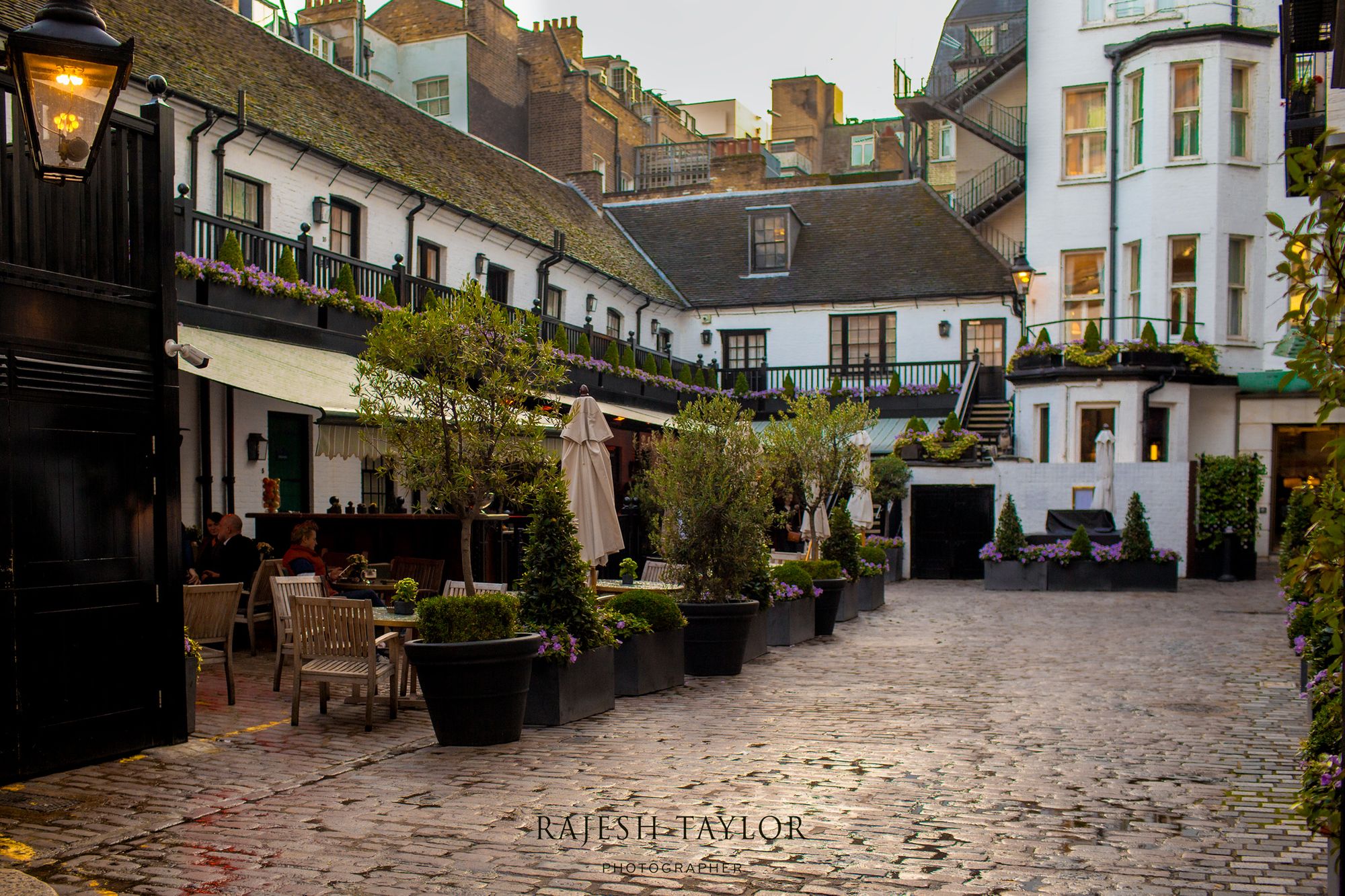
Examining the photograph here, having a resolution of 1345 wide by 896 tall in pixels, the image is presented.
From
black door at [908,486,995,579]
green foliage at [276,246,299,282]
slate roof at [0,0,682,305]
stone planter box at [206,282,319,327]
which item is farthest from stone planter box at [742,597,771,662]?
black door at [908,486,995,579]

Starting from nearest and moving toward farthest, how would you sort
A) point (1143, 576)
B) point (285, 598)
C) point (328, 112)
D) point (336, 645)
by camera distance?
point (336, 645)
point (285, 598)
point (1143, 576)
point (328, 112)

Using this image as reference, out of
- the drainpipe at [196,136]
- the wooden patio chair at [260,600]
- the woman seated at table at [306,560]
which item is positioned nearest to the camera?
the woman seated at table at [306,560]

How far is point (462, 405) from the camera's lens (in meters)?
9.34

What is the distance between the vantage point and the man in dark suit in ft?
40.4

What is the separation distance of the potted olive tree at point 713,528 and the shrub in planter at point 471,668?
3.17 metres

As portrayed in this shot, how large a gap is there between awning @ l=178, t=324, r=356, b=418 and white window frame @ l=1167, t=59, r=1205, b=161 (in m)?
19.5

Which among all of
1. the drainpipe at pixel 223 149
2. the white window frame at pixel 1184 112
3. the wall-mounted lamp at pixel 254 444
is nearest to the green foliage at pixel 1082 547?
the white window frame at pixel 1184 112

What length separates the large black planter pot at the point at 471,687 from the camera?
312 inches

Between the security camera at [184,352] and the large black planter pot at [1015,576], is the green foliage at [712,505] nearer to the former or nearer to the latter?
the security camera at [184,352]

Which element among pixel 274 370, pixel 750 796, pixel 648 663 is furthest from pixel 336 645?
pixel 274 370

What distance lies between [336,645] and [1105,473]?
17166 millimetres

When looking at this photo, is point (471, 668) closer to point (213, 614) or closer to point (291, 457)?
point (213, 614)

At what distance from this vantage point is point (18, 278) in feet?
23.4

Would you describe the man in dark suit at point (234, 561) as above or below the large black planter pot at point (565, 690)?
above
